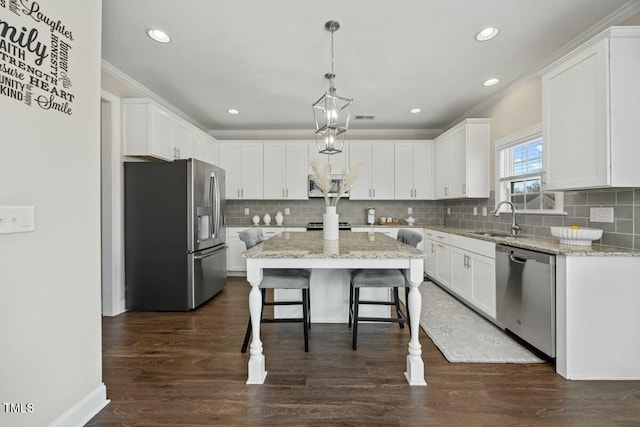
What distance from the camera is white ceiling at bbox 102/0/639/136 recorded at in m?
2.06

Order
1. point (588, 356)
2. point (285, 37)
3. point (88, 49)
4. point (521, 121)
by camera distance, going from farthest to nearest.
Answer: point (521, 121), point (285, 37), point (588, 356), point (88, 49)

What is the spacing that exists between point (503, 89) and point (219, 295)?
454 centimetres

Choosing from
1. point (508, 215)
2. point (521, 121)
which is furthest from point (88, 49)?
point (508, 215)

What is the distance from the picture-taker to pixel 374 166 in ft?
16.4

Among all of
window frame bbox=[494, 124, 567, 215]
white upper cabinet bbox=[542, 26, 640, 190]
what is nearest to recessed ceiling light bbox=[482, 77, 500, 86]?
window frame bbox=[494, 124, 567, 215]

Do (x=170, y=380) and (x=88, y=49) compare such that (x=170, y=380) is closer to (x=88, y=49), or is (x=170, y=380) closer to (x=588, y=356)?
(x=88, y=49)

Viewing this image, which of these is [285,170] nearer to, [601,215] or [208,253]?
[208,253]

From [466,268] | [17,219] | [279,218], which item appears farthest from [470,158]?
[17,219]

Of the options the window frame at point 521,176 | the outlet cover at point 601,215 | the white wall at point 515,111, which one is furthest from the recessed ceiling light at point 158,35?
the outlet cover at point 601,215

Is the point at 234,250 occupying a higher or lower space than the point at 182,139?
lower

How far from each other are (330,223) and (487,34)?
6.87ft

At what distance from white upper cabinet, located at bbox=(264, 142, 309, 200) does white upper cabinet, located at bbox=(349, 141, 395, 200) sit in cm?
88

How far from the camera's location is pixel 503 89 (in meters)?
3.45

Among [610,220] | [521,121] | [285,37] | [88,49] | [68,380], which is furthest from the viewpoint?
[521,121]
